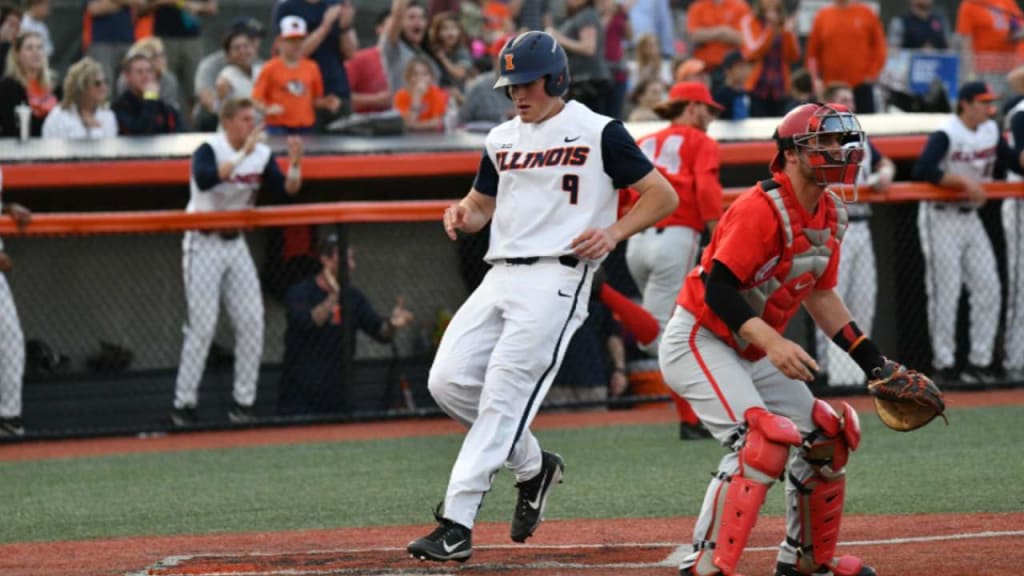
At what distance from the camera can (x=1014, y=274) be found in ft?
41.7

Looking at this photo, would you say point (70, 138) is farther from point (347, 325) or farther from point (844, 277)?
point (844, 277)

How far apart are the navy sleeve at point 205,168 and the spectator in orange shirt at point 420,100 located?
2.25 m

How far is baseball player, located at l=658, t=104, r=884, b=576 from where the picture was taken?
5348 millimetres

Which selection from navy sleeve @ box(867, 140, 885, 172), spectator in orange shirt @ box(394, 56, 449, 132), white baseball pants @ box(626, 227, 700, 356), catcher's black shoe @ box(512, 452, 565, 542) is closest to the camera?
catcher's black shoe @ box(512, 452, 565, 542)

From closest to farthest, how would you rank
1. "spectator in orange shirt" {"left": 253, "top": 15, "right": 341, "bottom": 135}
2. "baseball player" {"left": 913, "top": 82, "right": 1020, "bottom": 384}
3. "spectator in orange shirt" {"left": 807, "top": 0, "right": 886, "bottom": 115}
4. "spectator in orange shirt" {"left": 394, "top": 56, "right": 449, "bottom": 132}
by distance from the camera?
"baseball player" {"left": 913, "top": 82, "right": 1020, "bottom": 384} → "spectator in orange shirt" {"left": 253, "top": 15, "right": 341, "bottom": 135} → "spectator in orange shirt" {"left": 394, "top": 56, "right": 449, "bottom": 132} → "spectator in orange shirt" {"left": 807, "top": 0, "right": 886, "bottom": 115}

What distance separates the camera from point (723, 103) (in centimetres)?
1396

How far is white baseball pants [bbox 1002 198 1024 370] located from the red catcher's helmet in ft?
24.6

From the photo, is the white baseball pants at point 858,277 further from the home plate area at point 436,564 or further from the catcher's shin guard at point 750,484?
the catcher's shin guard at point 750,484

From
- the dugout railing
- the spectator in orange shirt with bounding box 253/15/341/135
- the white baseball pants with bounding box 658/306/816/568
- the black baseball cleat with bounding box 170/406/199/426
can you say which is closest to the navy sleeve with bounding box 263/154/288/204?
the dugout railing

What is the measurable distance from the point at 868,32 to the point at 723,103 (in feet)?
6.15

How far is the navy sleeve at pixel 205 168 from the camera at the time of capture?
1134 centimetres

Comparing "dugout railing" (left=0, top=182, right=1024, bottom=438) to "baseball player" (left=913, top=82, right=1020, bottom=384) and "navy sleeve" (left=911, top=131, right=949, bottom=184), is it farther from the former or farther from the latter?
"baseball player" (left=913, top=82, right=1020, bottom=384)

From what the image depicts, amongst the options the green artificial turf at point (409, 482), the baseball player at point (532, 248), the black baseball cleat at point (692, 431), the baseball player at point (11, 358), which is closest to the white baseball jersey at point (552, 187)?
the baseball player at point (532, 248)

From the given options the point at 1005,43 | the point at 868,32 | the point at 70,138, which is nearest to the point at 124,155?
the point at 70,138
